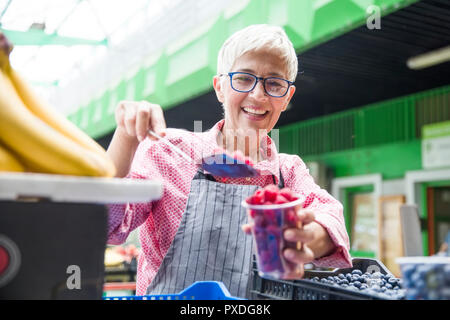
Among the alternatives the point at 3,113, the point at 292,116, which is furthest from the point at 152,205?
the point at 292,116

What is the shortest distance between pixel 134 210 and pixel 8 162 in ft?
2.07

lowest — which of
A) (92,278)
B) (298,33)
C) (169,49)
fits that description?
(92,278)

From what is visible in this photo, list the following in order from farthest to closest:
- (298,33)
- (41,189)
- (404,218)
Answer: (298,33)
(404,218)
(41,189)

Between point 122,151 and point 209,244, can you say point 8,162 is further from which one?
point 209,244

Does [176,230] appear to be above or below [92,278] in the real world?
above

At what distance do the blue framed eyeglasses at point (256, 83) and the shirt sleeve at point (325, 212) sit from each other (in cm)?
26

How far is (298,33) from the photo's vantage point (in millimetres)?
4832

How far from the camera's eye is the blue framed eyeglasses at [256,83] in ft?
4.73

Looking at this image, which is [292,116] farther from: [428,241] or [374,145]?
[428,241]

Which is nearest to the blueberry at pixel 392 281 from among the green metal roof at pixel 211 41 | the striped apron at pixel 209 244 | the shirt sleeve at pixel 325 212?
the shirt sleeve at pixel 325 212

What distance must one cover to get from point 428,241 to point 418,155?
118 centimetres

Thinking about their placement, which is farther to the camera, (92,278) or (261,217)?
(261,217)

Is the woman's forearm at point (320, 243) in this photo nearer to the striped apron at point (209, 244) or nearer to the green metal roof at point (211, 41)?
the striped apron at point (209, 244)

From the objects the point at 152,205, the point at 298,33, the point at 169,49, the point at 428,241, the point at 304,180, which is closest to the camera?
the point at 152,205
